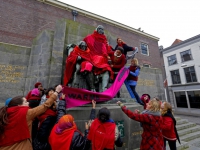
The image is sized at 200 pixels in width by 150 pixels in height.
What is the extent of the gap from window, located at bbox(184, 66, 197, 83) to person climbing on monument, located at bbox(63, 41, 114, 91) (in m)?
24.7

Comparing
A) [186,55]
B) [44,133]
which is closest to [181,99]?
[186,55]

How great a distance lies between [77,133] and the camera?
1.81 meters

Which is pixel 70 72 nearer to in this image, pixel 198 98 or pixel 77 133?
pixel 77 133

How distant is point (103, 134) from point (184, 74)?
27535 millimetres

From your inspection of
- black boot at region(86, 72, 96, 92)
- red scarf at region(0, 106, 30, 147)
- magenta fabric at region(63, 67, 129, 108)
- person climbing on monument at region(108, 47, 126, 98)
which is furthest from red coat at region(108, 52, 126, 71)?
red scarf at region(0, 106, 30, 147)

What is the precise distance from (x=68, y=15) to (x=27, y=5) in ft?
15.4

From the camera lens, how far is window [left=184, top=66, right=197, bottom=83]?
2243 centimetres

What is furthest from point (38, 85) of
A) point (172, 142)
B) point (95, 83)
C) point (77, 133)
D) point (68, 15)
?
point (68, 15)

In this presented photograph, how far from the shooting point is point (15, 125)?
167 centimetres

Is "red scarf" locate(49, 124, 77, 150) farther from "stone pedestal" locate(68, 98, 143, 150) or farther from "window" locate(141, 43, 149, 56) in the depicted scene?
"window" locate(141, 43, 149, 56)

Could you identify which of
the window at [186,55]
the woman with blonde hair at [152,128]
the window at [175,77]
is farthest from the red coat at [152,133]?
the window at [175,77]

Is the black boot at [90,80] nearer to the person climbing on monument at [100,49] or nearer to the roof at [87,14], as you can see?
the person climbing on monument at [100,49]

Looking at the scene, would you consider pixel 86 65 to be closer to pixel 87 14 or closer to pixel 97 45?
pixel 97 45

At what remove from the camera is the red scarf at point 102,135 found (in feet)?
6.49
